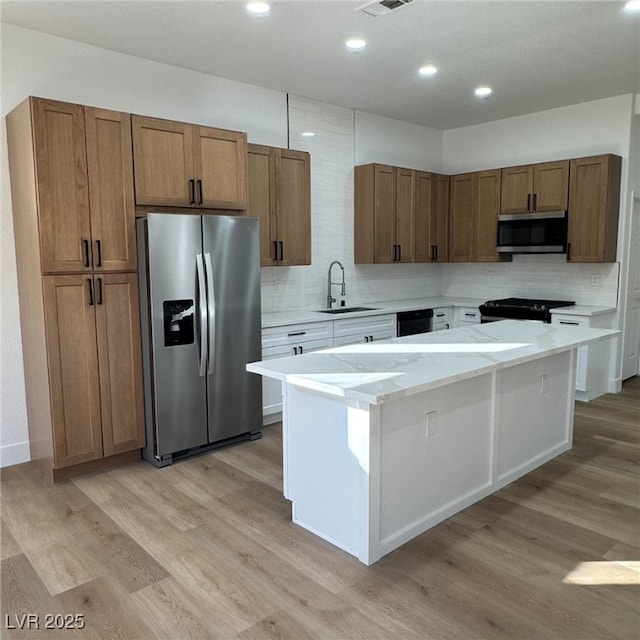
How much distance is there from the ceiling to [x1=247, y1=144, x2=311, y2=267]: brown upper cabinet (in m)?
0.64

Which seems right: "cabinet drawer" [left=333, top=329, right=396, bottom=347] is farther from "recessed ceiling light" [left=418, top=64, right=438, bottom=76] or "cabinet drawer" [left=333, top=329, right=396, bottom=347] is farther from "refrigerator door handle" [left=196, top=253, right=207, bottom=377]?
"recessed ceiling light" [left=418, top=64, right=438, bottom=76]

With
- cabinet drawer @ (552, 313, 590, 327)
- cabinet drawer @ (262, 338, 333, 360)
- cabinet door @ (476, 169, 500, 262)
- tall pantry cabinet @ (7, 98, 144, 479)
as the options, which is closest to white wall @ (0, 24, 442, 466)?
tall pantry cabinet @ (7, 98, 144, 479)

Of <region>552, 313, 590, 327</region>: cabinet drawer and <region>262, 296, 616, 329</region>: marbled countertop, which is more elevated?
<region>262, 296, 616, 329</region>: marbled countertop

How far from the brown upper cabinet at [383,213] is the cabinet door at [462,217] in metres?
0.66

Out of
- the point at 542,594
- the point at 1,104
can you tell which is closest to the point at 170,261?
the point at 1,104

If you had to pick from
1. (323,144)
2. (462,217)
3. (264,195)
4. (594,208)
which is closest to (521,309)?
(594,208)

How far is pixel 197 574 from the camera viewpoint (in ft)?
8.00

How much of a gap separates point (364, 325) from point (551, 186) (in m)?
2.36

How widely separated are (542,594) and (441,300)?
4337mm

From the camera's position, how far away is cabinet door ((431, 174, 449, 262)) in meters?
6.14

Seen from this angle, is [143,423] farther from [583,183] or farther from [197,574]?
[583,183]

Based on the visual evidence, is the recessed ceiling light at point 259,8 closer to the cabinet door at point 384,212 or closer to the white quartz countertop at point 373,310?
the white quartz countertop at point 373,310

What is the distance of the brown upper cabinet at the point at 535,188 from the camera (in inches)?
209

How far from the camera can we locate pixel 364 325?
5082 mm
